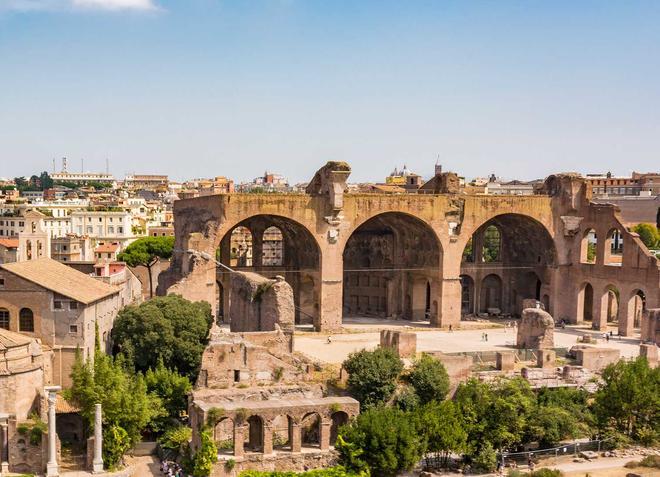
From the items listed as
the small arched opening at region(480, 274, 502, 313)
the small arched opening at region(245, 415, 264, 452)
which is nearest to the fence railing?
the small arched opening at region(245, 415, 264, 452)

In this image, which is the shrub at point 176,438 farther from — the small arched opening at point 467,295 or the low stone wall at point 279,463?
the small arched opening at point 467,295

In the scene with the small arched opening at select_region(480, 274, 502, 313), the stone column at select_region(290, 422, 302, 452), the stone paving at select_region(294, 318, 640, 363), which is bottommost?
the stone column at select_region(290, 422, 302, 452)

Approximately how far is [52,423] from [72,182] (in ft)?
538

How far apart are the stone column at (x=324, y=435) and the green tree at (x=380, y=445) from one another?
1.10 m

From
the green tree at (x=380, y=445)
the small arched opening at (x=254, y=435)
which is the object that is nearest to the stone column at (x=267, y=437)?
the small arched opening at (x=254, y=435)

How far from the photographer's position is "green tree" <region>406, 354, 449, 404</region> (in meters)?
33.1

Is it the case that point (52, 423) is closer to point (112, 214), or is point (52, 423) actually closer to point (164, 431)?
point (164, 431)

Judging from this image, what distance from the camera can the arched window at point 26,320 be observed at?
3350 cm

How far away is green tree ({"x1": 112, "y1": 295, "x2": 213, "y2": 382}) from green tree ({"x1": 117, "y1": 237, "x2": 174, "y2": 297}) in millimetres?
25521

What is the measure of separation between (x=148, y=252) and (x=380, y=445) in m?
39.2

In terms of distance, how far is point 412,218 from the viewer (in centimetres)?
4909

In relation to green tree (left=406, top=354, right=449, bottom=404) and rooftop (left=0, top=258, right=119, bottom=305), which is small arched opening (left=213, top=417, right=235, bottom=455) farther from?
rooftop (left=0, top=258, right=119, bottom=305)

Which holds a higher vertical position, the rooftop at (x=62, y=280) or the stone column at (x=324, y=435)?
the rooftop at (x=62, y=280)

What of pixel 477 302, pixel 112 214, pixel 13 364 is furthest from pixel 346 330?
pixel 112 214
